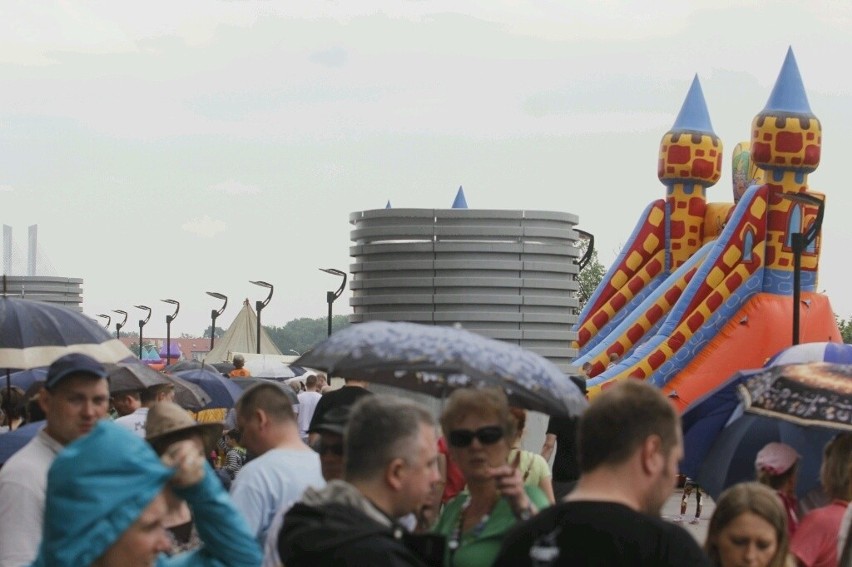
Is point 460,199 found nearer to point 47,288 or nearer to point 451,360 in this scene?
point 47,288

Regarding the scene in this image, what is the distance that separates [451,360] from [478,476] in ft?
3.10

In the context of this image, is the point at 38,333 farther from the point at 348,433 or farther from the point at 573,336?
the point at 573,336

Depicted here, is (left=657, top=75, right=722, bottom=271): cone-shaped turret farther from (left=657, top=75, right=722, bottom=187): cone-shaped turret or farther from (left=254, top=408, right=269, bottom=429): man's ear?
(left=254, top=408, right=269, bottom=429): man's ear

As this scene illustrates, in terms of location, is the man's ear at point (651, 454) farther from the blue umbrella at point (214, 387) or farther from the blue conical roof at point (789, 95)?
the blue conical roof at point (789, 95)

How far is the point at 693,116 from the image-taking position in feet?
128

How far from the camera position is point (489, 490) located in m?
5.60

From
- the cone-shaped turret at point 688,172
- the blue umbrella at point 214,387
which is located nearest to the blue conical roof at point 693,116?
the cone-shaped turret at point 688,172

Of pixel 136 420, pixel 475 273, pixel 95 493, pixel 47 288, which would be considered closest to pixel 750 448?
pixel 136 420

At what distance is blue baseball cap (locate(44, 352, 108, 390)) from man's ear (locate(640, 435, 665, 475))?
2982mm

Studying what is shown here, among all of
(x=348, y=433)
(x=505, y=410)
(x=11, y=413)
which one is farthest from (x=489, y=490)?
(x=11, y=413)

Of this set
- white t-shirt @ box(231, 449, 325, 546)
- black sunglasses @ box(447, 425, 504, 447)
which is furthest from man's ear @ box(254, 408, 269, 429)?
black sunglasses @ box(447, 425, 504, 447)

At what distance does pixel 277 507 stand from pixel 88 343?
3.31 meters

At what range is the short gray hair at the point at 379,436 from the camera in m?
4.62

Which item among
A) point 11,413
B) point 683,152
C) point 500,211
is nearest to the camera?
point 11,413
